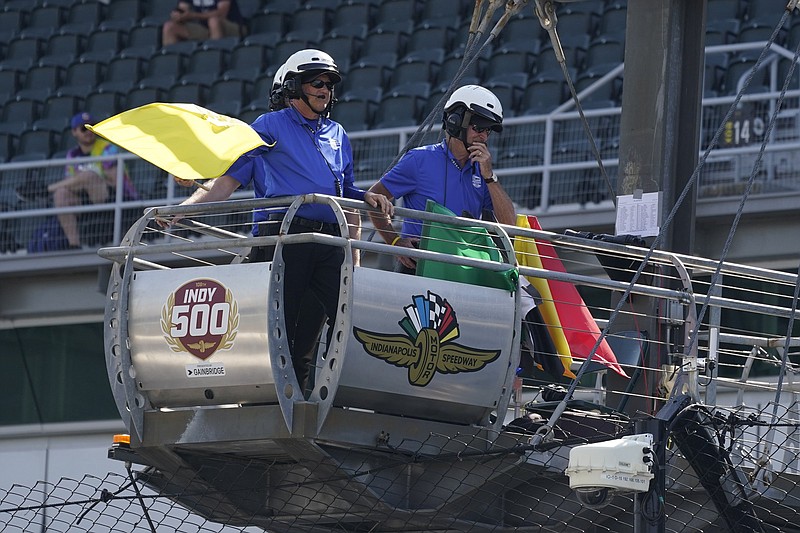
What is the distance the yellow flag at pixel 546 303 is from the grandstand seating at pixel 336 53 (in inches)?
291

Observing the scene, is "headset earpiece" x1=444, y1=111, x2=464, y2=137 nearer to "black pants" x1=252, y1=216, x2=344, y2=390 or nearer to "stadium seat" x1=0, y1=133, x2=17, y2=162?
"black pants" x1=252, y1=216, x2=344, y2=390

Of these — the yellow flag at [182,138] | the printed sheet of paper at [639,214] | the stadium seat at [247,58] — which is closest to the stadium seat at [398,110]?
the stadium seat at [247,58]

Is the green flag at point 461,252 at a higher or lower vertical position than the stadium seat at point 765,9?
lower

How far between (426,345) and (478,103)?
1399 mm

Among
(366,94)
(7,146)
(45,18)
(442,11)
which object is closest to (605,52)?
(366,94)

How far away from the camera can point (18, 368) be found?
16438 mm

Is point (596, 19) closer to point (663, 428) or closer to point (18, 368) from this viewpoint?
point (18, 368)

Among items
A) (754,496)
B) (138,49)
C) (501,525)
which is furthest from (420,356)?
(138,49)

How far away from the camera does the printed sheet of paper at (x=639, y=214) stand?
26.9 feet

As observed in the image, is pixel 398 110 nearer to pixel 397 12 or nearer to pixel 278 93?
pixel 397 12

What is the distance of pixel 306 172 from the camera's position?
293 inches

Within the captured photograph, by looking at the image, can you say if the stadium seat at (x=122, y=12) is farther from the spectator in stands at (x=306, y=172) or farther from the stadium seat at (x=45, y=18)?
the spectator in stands at (x=306, y=172)

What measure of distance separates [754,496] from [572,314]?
118 cm

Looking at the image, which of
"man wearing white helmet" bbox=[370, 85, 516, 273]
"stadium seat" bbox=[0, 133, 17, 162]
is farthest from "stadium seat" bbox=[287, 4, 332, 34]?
"man wearing white helmet" bbox=[370, 85, 516, 273]
